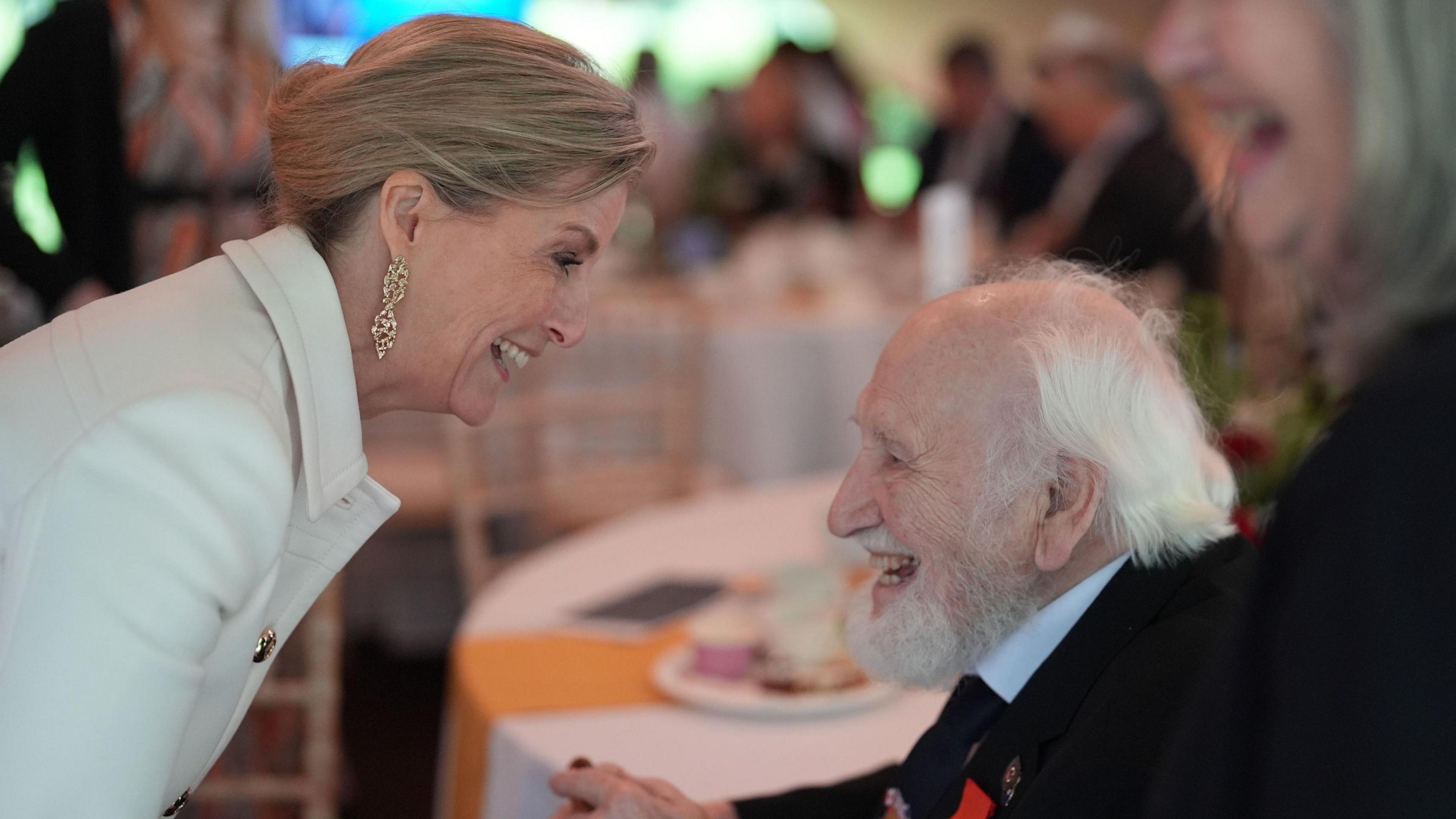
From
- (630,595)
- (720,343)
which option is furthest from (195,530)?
(720,343)

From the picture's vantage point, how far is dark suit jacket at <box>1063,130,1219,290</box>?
3.98m

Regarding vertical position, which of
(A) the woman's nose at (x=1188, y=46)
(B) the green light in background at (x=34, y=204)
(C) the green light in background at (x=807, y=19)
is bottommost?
(A) the woman's nose at (x=1188, y=46)

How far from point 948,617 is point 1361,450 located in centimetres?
70

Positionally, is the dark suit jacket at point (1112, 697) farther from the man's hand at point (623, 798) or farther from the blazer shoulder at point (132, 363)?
the blazer shoulder at point (132, 363)

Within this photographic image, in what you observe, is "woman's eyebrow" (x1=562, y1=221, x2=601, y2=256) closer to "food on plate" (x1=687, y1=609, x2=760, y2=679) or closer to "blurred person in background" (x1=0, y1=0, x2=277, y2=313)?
"food on plate" (x1=687, y1=609, x2=760, y2=679)

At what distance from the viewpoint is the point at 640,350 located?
179 inches

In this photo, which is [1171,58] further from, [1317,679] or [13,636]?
[13,636]

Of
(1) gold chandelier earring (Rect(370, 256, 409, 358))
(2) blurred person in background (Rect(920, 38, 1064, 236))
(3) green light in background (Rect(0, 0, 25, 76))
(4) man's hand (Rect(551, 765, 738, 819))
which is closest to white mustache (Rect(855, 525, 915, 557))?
(4) man's hand (Rect(551, 765, 738, 819))

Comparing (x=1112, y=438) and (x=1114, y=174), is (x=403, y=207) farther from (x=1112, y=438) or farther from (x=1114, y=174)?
(x=1114, y=174)

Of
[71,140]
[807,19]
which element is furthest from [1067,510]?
[807,19]

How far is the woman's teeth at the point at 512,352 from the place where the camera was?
47.4 inches

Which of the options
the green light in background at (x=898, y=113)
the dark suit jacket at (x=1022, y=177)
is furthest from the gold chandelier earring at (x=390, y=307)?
the green light in background at (x=898, y=113)

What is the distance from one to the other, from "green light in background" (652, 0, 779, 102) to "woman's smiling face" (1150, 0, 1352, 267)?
406 inches

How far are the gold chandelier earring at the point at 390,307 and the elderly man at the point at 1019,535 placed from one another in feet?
1.60
